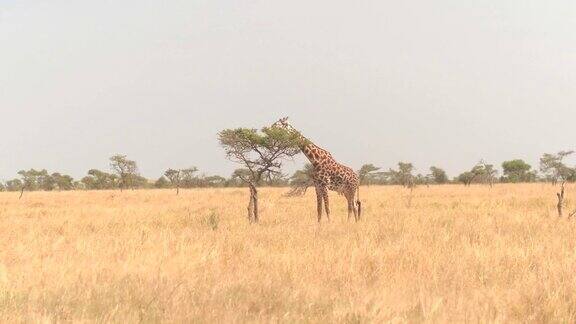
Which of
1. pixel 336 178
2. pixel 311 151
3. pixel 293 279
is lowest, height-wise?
pixel 293 279

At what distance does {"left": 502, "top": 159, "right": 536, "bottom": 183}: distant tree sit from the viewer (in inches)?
2532

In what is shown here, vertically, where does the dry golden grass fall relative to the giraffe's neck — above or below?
below

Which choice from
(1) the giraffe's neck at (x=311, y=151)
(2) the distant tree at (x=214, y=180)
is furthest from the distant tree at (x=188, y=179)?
(1) the giraffe's neck at (x=311, y=151)

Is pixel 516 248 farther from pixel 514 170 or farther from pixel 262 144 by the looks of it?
pixel 514 170

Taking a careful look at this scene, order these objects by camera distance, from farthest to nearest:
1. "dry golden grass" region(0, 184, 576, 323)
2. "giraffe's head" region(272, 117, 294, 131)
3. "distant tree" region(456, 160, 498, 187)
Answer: "distant tree" region(456, 160, 498, 187)
"giraffe's head" region(272, 117, 294, 131)
"dry golden grass" region(0, 184, 576, 323)

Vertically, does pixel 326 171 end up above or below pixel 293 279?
above

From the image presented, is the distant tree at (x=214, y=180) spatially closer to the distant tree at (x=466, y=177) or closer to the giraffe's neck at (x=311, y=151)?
the distant tree at (x=466, y=177)

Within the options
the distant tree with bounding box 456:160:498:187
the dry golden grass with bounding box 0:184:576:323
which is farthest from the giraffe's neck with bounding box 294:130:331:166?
the distant tree with bounding box 456:160:498:187

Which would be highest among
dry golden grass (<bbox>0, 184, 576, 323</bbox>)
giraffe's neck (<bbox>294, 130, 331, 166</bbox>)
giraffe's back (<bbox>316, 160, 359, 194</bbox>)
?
giraffe's neck (<bbox>294, 130, 331, 166</bbox>)

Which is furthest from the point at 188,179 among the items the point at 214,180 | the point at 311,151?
the point at 311,151

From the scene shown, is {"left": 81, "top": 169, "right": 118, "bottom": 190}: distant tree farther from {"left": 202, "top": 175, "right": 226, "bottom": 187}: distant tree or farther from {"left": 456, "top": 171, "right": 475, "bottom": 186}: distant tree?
{"left": 456, "top": 171, "right": 475, "bottom": 186}: distant tree

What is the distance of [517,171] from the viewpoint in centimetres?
6531

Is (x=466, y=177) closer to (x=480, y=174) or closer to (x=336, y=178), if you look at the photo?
(x=480, y=174)

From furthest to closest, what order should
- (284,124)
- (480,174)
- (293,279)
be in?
(480,174) < (284,124) < (293,279)
